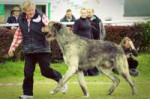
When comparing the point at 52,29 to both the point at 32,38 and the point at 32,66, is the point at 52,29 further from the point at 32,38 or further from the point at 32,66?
the point at 32,66

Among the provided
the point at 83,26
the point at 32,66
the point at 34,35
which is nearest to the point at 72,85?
the point at 83,26

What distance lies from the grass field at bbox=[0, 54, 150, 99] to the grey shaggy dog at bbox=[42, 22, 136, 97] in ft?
1.47

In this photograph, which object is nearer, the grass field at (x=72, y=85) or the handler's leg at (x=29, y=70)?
the handler's leg at (x=29, y=70)

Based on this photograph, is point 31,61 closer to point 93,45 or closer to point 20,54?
point 93,45

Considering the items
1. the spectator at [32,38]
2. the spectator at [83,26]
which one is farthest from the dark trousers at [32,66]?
the spectator at [83,26]

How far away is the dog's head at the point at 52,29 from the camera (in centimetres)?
1562

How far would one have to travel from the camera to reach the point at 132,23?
27031 mm

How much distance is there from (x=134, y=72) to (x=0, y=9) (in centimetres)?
878

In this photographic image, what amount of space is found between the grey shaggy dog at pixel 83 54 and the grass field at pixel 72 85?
45cm

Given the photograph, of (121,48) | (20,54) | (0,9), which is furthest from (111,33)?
(121,48)

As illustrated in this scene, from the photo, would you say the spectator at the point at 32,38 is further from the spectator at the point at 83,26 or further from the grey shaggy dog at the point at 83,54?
the spectator at the point at 83,26

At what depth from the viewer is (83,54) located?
1611 cm

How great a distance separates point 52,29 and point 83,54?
93cm

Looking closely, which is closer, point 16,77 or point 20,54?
point 16,77
